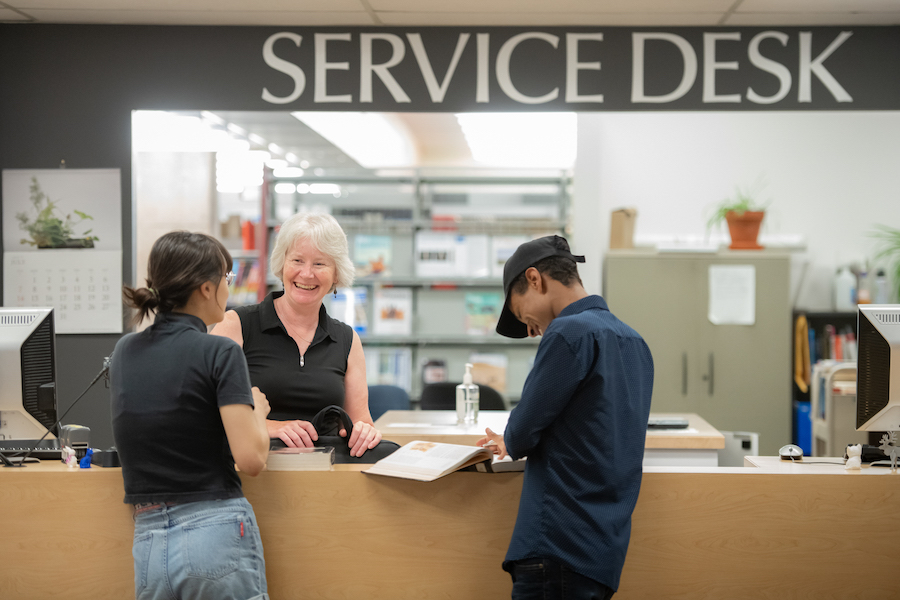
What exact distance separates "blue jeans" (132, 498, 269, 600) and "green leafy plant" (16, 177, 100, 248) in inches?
109

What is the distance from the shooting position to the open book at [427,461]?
5.79ft

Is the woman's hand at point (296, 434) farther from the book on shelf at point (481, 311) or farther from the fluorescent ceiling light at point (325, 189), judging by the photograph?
the fluorescent ceiling light at point (325, 189)

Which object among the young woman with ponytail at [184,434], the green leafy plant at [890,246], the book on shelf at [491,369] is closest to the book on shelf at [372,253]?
the book on shelf at [491,369]

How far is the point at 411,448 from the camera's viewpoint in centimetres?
195

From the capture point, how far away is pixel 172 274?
1.47m

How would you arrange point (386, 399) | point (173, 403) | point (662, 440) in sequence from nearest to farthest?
point (173, 403) < point (662, 440) < point (386, 399)

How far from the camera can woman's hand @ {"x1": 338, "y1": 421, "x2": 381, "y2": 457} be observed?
6.63 feet

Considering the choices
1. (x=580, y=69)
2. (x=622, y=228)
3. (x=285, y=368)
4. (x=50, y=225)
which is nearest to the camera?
(x=285, y=368)

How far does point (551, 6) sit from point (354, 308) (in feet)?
9.75

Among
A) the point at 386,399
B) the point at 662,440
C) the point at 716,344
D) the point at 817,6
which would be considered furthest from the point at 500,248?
the point at 817,6

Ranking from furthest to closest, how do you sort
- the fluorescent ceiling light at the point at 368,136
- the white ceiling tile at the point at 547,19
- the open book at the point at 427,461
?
1. the fluorescent ceiling light at the point at 368,136
2. the white ceiling tile at the point at 547,19
3. the open book at the point at 427,461

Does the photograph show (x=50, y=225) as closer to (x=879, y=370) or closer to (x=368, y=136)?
(x=879, y=370)

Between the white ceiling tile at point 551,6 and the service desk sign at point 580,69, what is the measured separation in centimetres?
21

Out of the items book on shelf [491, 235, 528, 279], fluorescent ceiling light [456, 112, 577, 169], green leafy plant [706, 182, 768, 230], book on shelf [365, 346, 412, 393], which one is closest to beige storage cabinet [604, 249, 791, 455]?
green leafy plant [706, 182, 768, 230]
